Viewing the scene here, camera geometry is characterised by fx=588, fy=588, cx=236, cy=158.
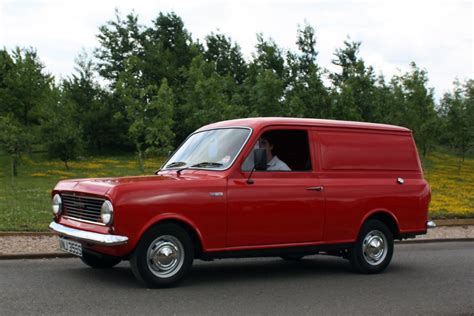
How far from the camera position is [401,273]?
902 centimetres

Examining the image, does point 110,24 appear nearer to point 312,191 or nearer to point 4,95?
point 4,95

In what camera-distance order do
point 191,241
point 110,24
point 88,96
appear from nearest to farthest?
point 191,241, point 88,96, point 110,24

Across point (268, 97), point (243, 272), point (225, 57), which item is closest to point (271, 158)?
point (243, 272)

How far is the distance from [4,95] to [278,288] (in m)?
36.3

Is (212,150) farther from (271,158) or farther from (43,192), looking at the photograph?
(43,192)

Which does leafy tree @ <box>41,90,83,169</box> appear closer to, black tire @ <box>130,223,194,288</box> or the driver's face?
the driver's face

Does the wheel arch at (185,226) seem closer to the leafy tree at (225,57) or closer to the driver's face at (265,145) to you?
the driver's face at (265,145)

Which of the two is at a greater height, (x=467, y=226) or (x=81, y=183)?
(x=81, y=183)

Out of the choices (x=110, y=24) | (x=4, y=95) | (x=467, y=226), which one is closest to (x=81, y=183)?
(x=467, y=226)

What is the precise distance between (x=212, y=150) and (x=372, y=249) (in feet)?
9.61

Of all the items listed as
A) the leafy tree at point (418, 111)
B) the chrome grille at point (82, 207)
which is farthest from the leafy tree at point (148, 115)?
the chrome grille at point (82, 207)

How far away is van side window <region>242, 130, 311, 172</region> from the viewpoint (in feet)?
26.6

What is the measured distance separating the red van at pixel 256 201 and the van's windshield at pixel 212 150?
2cm

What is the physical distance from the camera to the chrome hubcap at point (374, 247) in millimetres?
8836
